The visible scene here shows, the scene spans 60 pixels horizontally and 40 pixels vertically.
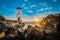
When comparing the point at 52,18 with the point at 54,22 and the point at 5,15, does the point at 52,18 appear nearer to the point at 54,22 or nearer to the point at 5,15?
the point at 54,22

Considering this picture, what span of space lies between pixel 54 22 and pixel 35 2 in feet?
1.99

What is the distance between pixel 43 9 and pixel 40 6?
0.09 meters

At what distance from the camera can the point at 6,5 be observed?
3.38 metres

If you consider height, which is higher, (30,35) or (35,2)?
(35,2)

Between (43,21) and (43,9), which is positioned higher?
(43,9)

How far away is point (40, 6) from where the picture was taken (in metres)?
3.32

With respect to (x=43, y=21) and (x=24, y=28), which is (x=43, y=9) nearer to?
(x=43, y=21)

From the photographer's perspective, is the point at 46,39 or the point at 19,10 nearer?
the point at 46,39

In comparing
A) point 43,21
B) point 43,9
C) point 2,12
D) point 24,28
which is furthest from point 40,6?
point 2,12

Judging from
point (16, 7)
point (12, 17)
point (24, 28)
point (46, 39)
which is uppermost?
point (16, 7)

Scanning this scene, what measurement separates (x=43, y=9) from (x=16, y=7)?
59 centimetres

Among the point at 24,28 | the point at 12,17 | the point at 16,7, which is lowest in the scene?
the point at 24,28

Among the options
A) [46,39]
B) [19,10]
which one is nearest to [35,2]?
[19,10]

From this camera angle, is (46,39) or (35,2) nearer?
(46,39)
